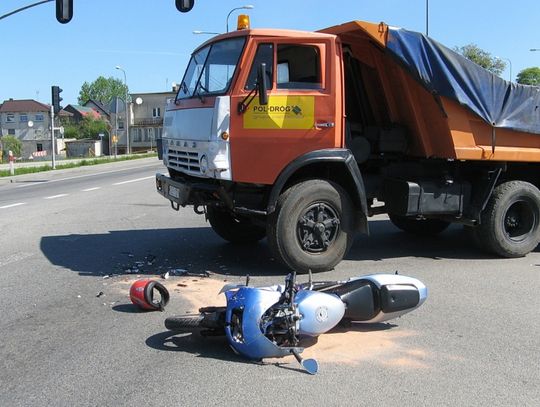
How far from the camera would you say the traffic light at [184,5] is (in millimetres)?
14414

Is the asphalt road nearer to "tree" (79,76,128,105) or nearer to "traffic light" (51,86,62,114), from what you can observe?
"traffic light" (51,86,62,114)

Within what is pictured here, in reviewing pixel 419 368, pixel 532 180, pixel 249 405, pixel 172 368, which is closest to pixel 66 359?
pixel 172 368

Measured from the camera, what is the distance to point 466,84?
276 inches

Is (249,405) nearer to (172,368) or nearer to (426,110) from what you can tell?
(172,368)

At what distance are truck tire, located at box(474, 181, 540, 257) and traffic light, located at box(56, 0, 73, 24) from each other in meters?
12.5

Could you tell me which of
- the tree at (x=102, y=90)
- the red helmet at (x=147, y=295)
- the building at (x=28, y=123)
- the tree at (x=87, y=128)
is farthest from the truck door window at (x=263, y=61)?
the tree at (x=102, y=90)

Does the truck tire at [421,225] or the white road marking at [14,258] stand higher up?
the truck tire at [421,225]

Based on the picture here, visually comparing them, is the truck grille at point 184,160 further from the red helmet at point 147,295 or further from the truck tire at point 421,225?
the truck tire at point 421,225

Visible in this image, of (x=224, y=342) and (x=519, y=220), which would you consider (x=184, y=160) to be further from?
(x=519, y=220)

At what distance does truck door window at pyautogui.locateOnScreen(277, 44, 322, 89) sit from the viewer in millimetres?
6363

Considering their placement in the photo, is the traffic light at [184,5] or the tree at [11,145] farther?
the tree at [11,145]

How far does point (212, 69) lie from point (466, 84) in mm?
3098

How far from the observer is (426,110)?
7125mm

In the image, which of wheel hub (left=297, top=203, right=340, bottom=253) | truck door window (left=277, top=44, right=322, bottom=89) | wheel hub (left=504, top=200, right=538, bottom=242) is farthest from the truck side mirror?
wheel hub (left=504, top=200, right=538, bottom=242)
